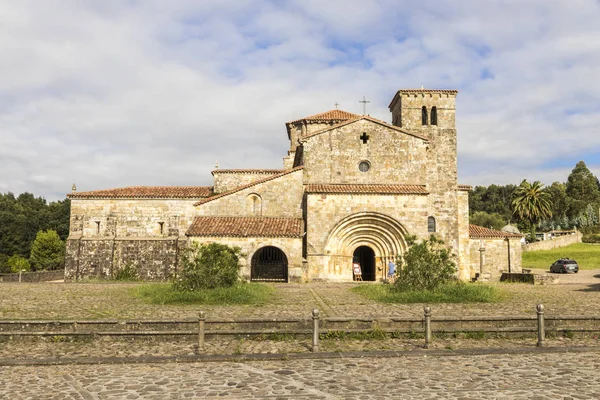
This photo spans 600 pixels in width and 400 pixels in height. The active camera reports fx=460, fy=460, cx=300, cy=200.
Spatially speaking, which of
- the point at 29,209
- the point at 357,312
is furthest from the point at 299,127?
the point at 29,209

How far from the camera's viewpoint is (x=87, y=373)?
26.0ft

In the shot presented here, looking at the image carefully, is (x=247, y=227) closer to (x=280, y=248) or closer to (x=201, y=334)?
(x=280, y=248)

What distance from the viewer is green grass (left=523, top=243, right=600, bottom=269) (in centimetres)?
4525

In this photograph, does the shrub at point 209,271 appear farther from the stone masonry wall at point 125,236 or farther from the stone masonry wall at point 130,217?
the stone masonry wall at point 130,217

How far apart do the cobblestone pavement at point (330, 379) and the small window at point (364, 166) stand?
20809 mm

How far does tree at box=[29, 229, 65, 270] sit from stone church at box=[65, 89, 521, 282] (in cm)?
3242

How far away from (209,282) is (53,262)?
50253 millimetres

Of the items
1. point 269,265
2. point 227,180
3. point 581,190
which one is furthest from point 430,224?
point 581,190

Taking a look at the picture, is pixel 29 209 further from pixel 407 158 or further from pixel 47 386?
pixel 47 386

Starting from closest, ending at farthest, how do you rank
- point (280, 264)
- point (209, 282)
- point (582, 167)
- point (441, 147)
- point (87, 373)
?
point (87, 373)
point (209, 282)
point (280, 264)
point (441, 147)
point (582, 167)

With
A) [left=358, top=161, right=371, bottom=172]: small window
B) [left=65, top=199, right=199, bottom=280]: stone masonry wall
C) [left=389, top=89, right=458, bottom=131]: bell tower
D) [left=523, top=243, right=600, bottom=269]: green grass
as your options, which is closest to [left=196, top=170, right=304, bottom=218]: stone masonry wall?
[left=65, top=199, right=199, bottom=280]: stone masonry wall


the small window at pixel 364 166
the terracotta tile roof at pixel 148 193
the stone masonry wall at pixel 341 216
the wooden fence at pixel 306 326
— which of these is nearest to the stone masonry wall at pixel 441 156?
the stone masonry wall at pixel 341 216

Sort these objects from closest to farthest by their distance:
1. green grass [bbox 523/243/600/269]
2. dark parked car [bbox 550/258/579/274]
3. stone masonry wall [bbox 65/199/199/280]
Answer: stone masonry wall [bbox 65/199/199/280] < dark parked car [bbox 550/258/579/274] < green grass [bbox 523/243/600/269]

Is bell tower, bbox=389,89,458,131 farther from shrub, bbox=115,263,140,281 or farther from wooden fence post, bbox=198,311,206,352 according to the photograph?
wooden fence post, bbox=198,311,206,352
